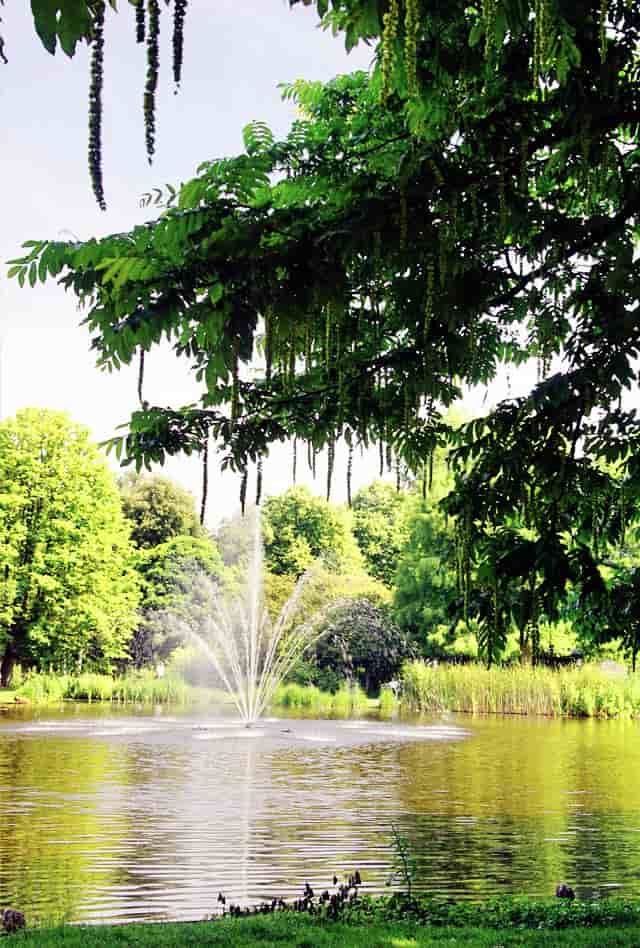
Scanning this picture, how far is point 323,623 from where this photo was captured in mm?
47531

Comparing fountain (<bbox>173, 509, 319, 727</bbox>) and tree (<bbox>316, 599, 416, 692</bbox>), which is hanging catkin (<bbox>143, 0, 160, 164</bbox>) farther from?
tree (<bbox>316, 599, 416, 692</bbox>)

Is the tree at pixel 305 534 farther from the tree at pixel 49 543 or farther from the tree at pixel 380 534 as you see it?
the tree at pixel 49 543

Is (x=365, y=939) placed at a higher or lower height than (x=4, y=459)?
lower

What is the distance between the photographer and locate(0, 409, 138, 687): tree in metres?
41.4

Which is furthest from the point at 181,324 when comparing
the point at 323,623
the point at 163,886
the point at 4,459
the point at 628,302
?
the point at 323,623

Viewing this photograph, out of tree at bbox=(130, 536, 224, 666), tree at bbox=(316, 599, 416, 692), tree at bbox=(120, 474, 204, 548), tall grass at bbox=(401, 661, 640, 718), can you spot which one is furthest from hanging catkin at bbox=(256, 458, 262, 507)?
tree at bbox=(120, 474, 204, 548)

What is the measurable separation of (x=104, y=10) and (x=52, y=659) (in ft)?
139

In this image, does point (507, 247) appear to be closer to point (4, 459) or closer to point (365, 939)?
point (365, 939)

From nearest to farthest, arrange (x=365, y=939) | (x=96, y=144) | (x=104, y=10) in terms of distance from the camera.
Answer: (x=104, y=10), (x=96, y=144), (x=365, y=939)

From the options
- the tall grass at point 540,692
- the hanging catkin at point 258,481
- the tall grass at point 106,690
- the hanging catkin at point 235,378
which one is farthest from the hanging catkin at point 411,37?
the tall grass at point 106,690

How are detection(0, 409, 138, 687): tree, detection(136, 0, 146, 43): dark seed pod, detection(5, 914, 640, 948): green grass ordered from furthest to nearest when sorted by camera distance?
detection(0, 409, 138, 687): tree
detection(5, 914, 640, 948): green grass
detection(136, 0, 146, 43): dark seed pod

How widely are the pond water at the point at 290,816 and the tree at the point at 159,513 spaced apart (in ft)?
126

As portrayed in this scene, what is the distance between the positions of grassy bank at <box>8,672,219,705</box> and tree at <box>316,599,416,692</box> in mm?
5922

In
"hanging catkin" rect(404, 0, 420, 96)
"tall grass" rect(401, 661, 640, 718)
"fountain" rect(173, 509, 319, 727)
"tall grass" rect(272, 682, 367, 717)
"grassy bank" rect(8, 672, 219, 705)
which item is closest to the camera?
"hanging catkin" rect(404, 0, 420, 96)
